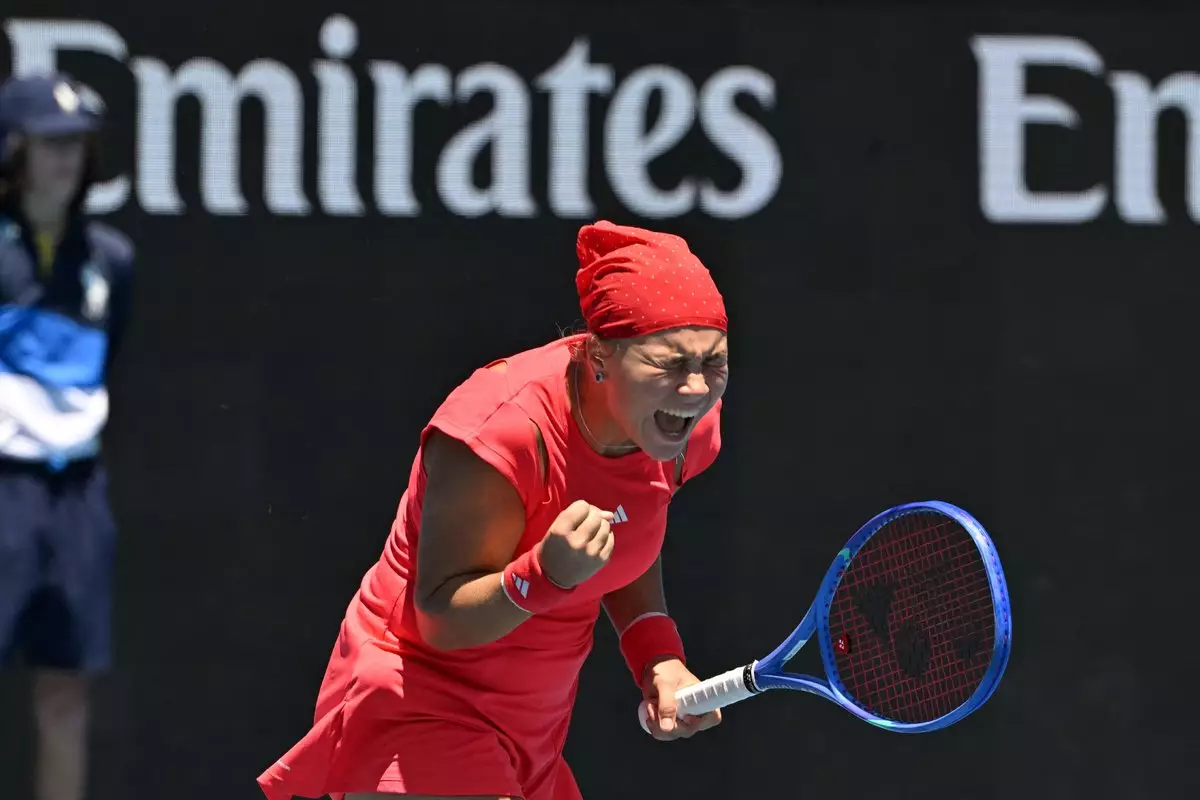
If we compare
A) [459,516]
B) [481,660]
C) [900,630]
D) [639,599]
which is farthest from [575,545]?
[900,630]

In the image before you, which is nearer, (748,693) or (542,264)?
(748,693)

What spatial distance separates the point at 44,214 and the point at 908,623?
1.85 meters

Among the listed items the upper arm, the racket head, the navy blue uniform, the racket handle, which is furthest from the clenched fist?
the navy blue uniform

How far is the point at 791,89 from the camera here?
4.49m

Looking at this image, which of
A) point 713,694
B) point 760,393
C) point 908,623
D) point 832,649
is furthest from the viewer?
point 760,393

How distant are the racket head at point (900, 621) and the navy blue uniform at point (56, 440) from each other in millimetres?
1472

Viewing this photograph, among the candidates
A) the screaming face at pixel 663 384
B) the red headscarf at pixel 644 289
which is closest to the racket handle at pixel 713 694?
the screaming face at pixel 663 384

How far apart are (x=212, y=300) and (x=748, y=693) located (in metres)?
1.71

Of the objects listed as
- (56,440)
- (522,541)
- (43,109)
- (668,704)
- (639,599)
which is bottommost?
(668,704)

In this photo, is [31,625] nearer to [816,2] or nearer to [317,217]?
[317,217]

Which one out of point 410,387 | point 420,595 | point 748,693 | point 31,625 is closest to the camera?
point 420,595

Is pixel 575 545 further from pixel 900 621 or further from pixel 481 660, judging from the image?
pixel 900 621

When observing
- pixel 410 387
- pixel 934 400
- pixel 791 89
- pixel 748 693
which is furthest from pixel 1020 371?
pixel 748 693

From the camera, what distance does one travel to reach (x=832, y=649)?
130 inches
